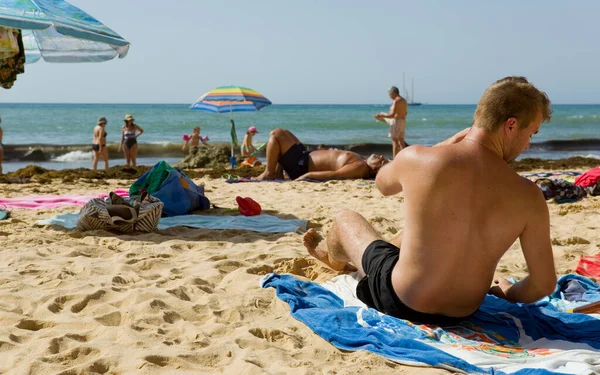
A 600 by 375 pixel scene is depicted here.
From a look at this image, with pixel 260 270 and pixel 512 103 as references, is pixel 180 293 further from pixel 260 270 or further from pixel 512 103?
pixel 512 103

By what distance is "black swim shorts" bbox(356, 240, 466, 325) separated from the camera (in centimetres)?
291

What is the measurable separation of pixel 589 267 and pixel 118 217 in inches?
138

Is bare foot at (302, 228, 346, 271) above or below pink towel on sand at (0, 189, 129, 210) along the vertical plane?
above

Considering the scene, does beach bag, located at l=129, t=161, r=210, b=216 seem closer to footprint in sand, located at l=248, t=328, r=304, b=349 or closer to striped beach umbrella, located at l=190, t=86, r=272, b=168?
footprint in sand, located at l=248, t=328, r=304, b=349

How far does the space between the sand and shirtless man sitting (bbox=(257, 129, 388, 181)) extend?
3275mm

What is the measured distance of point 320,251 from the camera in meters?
3.85

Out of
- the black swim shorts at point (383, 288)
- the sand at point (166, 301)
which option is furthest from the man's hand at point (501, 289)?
the sand at point (166, 301)

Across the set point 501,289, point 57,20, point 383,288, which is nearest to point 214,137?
point 57,20

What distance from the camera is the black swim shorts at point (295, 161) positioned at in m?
9.14

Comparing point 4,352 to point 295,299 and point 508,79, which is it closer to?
point 295,299

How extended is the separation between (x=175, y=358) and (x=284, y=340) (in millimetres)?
517

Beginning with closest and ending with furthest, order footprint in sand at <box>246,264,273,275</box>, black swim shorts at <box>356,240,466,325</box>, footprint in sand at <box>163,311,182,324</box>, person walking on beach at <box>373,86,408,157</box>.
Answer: black swim shorts at <box>356,240,466,325</box>, footprint in sand at <box>163,311,182,324</box>, footprint in sand at <box>246,264,273,275</box>, person walking on beach at <box>373,86,408,157</box>

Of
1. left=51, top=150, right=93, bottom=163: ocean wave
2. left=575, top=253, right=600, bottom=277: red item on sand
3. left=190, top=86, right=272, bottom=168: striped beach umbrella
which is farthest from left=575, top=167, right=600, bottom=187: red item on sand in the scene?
left=51, top=150, right=93, bottom=163: ocean wave

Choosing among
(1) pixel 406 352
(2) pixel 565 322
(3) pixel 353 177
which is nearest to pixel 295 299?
(1) pixel 406 352
